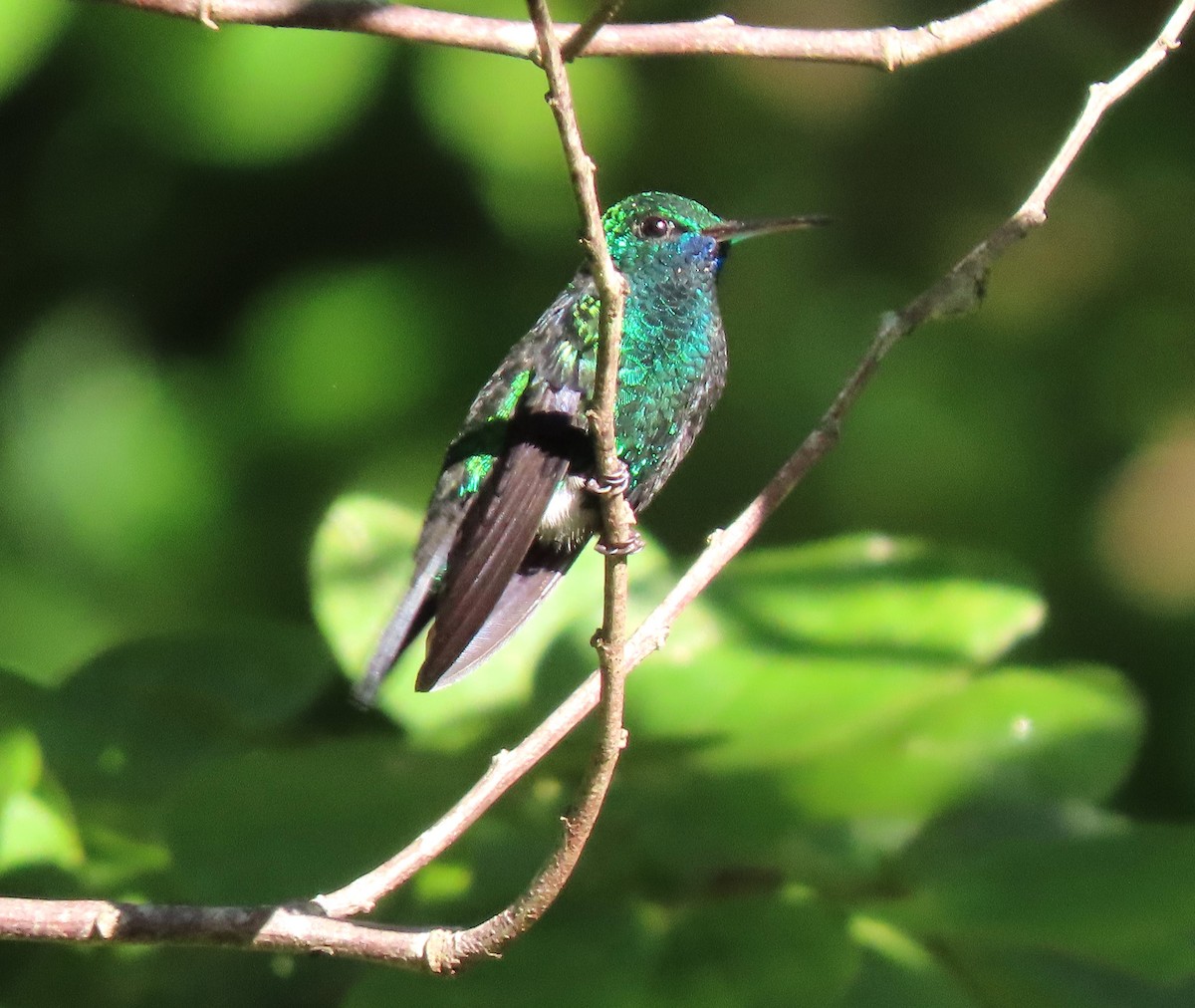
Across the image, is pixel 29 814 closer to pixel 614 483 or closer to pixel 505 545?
pixel 505 545

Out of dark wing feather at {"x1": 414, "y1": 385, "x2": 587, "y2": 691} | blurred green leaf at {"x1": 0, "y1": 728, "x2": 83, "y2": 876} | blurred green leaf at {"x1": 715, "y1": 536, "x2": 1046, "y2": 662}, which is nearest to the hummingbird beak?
dark wing feather at {"x1": 414, "y1": 385, "x2": 587, "y2": 691}

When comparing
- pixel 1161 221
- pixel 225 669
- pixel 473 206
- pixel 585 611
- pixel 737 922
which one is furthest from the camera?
pixel 1161 221

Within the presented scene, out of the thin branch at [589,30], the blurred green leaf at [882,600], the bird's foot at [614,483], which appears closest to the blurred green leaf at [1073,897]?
the blurred green leaf at [882,600]

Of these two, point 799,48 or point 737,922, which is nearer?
point 799,48

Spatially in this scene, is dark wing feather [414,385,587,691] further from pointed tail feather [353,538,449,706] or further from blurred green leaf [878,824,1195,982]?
blurred green leaf [878,824,1195,982]

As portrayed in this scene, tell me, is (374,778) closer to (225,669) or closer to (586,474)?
(225,669)

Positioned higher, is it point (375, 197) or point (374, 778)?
point (375, 197)

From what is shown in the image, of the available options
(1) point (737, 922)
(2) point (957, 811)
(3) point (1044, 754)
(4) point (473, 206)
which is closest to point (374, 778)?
(1) point (737, 922)
